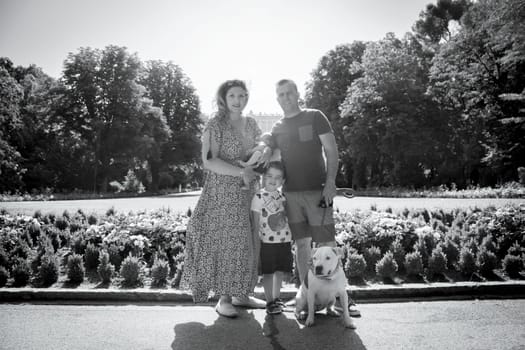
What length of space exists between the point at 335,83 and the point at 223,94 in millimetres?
38236

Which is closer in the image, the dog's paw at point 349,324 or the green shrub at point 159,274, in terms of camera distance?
the dog's paw at point 349,324

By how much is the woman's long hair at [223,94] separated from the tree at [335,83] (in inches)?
1413

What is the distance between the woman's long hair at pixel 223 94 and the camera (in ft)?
15.3

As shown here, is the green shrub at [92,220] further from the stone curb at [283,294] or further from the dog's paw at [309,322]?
the dog's paw at [309,322]

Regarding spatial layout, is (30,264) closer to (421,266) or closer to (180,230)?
(180,230)

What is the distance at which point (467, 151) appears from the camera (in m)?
34.8

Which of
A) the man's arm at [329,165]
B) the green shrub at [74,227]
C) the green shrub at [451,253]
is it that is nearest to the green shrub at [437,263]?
the green shrub at [451,253]

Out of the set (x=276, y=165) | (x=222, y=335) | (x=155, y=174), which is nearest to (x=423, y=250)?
(x=276, y=165)

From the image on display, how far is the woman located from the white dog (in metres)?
0.80

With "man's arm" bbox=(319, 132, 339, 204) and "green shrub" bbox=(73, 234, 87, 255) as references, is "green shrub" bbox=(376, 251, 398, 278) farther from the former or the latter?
A: "green shrub" bbox=(73, 234, 87, 255)

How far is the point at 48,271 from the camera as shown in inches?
223

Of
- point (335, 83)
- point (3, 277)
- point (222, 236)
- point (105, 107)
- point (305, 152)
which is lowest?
point (3, 277)

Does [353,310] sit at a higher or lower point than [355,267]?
lower

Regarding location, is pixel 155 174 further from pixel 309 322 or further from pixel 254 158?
pixel 309 322
